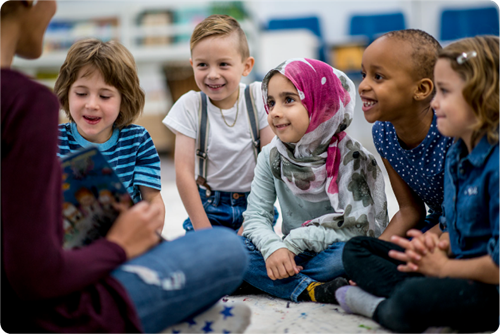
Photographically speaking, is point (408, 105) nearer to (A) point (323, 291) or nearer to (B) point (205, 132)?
(A) point (323, 291)

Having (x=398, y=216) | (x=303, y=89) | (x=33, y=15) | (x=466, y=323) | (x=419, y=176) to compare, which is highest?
(x=33, y=15)

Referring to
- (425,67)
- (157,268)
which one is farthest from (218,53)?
(157,268)

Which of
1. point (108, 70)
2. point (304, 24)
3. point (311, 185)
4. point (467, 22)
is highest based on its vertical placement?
point (304, 24)

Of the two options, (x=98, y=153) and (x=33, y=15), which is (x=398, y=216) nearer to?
(x=98, y=153)

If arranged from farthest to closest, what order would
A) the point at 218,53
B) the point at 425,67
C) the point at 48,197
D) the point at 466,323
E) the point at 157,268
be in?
the point at 218,53 → the point at 425,67 → the point at 466,323 → the point at 157,268 → the point at 48,197

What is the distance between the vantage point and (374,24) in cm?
474

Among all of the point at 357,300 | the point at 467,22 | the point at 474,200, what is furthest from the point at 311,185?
the point at 467,22

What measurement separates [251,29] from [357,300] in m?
3.79

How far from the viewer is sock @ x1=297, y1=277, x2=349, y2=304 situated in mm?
1097

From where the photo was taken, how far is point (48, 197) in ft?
2.03

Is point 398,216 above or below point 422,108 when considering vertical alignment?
below

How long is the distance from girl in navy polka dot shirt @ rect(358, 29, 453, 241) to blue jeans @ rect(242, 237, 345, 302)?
0.48 feet

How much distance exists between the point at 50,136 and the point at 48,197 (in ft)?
0.26

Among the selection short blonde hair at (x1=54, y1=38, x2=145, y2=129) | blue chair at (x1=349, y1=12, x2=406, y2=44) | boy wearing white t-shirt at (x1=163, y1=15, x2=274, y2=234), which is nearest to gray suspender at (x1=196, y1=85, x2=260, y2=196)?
boy wearing white t-shirt at (x1=163, y1=15, x2=274, y2=234)
